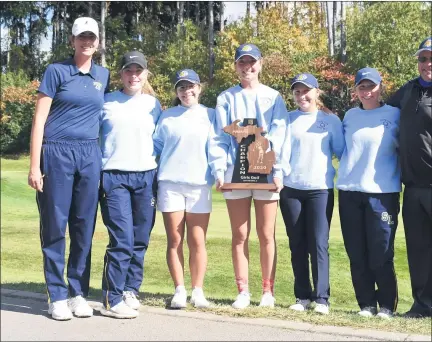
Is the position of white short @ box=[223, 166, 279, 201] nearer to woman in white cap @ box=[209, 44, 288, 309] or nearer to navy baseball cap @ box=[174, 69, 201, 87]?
woman in white cap @ box=[209, 44, 288, 309]

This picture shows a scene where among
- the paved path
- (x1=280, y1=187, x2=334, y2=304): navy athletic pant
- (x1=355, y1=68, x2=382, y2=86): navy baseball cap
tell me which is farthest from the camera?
(x1=280, y1=187, x2=334, y2=304): navy athletic pant

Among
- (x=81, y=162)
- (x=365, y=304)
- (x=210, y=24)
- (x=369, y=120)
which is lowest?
(x=365, y=304)

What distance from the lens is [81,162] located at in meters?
5.04

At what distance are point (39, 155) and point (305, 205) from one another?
223cm

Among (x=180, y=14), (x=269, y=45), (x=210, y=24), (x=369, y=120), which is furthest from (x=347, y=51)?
(x=369, y=120)

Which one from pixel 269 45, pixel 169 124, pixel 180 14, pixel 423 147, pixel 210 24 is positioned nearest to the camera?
pixel 423 147

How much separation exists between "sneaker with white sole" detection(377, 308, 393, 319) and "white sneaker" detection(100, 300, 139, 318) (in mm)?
1964

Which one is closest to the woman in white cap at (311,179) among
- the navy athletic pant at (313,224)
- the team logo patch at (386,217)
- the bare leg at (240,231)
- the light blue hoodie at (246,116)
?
the navy athletic pant at (313,224)

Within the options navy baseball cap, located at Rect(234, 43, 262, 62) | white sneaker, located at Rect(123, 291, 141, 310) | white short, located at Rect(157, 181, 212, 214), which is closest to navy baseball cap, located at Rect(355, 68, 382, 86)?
navy baseball cap, located at Rect(234, 43, 262, 62)

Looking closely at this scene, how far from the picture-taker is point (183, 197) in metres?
5.35

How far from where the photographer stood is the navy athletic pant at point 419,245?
5.10 meters

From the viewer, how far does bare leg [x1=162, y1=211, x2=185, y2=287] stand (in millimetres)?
5370

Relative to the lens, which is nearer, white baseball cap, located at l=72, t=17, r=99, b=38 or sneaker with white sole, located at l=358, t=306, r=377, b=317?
white baseball cap, located at l=72, t=17, r=99, b=38

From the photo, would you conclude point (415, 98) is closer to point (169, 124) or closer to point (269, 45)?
point (169, 124)
